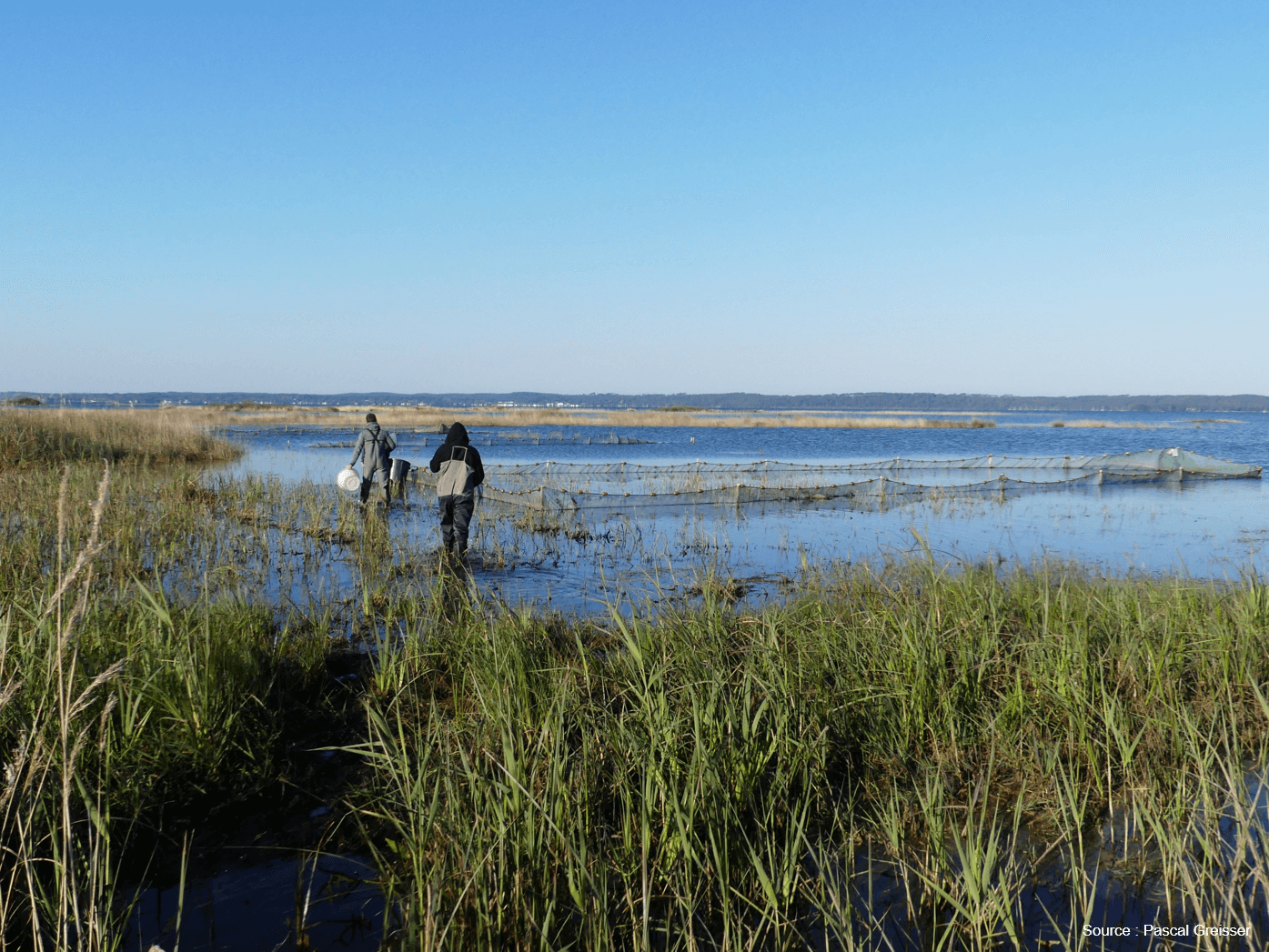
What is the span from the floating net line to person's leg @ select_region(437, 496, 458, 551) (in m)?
3.78

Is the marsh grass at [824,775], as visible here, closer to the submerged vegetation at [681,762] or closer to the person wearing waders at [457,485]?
the submerged vegetation at [681,762]

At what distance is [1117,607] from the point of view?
17.9ft

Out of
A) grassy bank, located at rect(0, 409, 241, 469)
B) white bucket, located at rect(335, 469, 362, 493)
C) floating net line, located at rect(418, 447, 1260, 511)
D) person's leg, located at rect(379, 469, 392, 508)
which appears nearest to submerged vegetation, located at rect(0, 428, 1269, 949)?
white bucket, located at rect(335, 469, 362, 493)

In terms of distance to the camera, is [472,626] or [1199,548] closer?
[472,626]

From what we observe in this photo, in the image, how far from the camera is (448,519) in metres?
10.1

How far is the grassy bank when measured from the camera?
17.1 metres

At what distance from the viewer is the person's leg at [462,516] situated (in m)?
10.0

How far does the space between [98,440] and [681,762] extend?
2186 centimetres

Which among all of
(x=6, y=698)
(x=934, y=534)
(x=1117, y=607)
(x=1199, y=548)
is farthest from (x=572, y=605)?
(x=1199, y=548)

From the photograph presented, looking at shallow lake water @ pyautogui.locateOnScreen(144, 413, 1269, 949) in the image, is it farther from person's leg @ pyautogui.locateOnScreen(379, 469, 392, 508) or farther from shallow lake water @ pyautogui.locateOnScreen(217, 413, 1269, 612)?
person's leg @ pyautogui.locateOnScreen(379, 469, 392, 508)

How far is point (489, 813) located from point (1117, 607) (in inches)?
181

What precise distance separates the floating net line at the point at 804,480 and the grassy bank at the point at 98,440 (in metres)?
7.91

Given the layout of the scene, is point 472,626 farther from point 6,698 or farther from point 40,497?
point 40,497

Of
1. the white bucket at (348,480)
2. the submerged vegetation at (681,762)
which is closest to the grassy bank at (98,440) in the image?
the white bucket at (348,480)
